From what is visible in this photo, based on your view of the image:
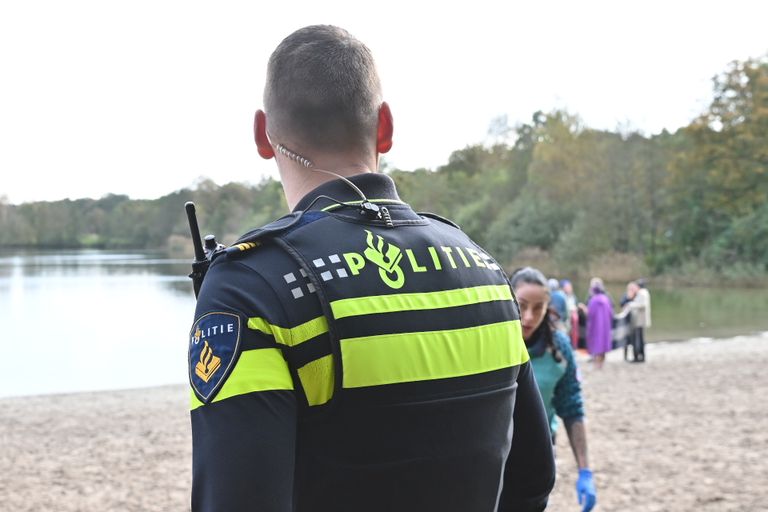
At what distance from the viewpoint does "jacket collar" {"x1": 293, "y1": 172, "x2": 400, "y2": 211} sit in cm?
148

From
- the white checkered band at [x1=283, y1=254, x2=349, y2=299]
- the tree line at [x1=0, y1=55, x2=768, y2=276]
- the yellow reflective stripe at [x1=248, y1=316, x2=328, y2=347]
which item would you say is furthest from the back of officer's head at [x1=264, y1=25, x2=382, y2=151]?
the tree line at [x1=0, y1=55, x2=768, y2=276]

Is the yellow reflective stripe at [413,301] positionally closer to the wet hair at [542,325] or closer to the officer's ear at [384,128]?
the officer's ear at [384,128]

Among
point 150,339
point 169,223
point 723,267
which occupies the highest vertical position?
point 169,223

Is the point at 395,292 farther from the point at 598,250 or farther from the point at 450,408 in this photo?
the point at 598,250

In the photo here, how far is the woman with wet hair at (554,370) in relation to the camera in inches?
170

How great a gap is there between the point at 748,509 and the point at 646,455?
6.81 feet

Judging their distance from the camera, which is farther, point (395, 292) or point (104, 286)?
point (104, 286)

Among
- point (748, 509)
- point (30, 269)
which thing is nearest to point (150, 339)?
point (748, 509)

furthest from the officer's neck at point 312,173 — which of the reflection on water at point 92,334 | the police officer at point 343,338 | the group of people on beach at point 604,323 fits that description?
the group of people on beach at point 604,323

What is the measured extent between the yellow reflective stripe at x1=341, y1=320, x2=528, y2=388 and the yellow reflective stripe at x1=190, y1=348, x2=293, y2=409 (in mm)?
104

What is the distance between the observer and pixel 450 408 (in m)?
1.41

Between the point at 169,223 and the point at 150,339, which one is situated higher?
the point at 169,223

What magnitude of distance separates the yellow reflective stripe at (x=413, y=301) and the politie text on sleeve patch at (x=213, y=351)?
0.55ft

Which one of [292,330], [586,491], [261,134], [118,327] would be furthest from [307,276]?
[118,327]
